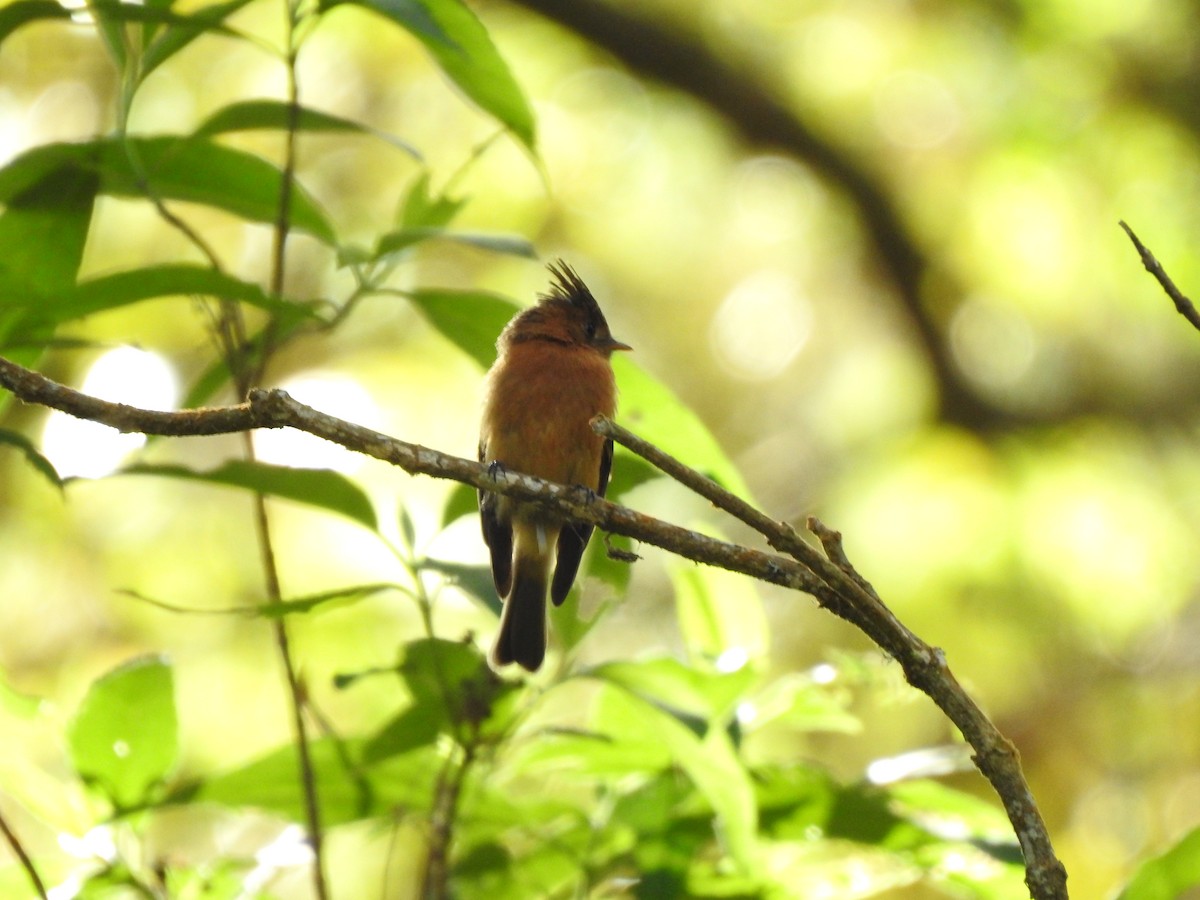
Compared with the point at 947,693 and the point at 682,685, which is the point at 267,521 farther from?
the point at 947,693

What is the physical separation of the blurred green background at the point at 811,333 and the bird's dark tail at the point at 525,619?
1362 millimetres

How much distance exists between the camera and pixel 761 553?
187cm

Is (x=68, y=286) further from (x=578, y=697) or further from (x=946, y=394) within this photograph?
(x=946, y=394)

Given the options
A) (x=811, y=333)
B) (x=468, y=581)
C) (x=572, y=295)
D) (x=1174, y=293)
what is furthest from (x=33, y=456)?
(x=811, y=333)

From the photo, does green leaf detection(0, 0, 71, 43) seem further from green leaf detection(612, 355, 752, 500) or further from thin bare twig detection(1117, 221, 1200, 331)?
thin bare twig detection(1117, 221, 1200, 331)

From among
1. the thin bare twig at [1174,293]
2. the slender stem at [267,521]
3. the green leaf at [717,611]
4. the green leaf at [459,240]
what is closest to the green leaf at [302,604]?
the slender stem at [267,521]

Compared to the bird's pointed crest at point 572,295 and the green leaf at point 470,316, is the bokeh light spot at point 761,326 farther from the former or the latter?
the green leaf at point 470,316

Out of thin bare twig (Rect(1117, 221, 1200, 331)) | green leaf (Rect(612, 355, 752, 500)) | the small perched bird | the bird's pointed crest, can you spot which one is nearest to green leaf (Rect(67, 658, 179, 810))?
green leaf (Rect(612, 355, 752, 500))

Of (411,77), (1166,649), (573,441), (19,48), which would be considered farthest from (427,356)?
(1166,649)

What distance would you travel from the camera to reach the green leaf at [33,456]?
6.36ft

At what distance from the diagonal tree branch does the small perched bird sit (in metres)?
1.79

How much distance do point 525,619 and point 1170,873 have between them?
2257mm

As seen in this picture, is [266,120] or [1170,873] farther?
[266,120]

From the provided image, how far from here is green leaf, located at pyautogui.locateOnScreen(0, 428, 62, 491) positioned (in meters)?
1.94
